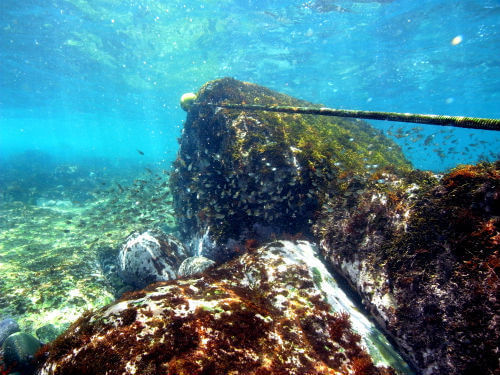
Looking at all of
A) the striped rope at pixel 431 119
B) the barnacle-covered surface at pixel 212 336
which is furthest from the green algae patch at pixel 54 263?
the striped rope at pixel 431 119

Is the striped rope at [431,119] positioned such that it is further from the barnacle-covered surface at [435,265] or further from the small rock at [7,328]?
the small rock at [7,328]

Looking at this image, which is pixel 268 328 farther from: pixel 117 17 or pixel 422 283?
pixel 117 17

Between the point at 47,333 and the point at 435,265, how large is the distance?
7618 mm

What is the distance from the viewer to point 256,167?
7.07m

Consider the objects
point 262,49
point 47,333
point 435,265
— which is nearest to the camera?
point 435,265

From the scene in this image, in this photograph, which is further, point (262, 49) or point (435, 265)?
point (262, 49)

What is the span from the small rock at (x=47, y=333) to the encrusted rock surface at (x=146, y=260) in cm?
204

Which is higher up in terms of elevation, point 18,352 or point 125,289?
point 18,352

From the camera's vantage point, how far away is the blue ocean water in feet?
66.3

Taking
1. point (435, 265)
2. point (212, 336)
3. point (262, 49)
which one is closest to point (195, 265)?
point (212, 336)

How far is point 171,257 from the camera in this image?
25.1 ft

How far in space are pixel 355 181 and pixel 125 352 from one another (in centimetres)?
535

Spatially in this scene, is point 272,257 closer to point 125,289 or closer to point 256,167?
point 256,167

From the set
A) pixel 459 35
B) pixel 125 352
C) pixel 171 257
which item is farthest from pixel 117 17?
pixel 459 35
